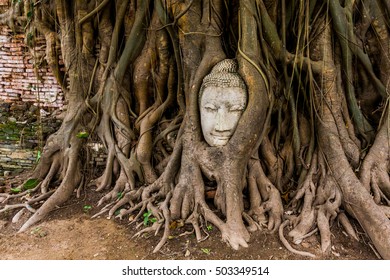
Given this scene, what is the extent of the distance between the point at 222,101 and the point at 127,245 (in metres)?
1.51

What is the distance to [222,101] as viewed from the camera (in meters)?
Answer: 2.85

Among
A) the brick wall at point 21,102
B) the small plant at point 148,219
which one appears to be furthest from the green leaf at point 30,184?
the small plant at point 148,219

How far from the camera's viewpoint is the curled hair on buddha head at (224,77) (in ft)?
9.27

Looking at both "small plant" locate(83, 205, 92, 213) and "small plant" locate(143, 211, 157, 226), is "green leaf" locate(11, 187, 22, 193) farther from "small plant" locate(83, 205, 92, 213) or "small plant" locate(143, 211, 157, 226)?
"small plant" locate(143, 211, 157, 226)

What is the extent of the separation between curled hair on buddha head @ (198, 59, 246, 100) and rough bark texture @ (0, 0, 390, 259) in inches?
2.6

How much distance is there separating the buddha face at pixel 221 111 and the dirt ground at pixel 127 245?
0.84 meters

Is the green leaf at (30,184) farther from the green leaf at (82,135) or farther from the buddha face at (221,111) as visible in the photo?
the buddha face at (221,111)

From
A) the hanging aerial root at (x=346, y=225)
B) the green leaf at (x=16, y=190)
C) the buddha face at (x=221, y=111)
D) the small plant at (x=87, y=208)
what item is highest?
the buddha face at (x=221, y=111)

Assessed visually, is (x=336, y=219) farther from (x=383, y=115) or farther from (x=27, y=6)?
(x=27, y=6)

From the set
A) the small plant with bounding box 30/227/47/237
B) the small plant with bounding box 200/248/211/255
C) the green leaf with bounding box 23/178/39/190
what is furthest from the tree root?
the green leaf with bounding box 23/178/39/190

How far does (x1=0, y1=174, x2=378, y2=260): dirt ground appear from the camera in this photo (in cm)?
252

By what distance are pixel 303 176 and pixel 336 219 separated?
20.4 inches

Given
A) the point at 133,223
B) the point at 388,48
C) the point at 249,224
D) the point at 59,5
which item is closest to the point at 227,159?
the point at 249,224

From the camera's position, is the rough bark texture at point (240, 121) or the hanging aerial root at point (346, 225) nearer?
the hanging aerial root at point (346, 225)
